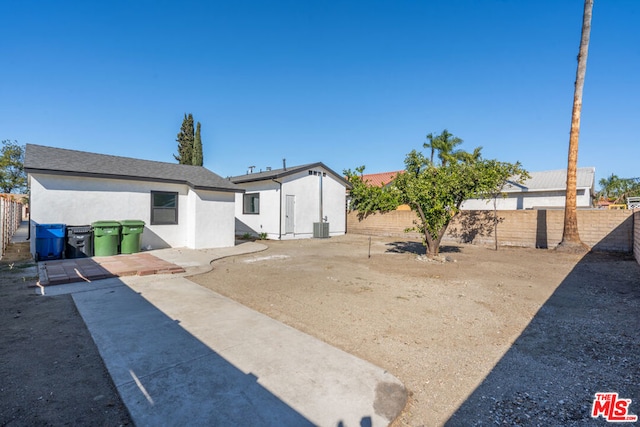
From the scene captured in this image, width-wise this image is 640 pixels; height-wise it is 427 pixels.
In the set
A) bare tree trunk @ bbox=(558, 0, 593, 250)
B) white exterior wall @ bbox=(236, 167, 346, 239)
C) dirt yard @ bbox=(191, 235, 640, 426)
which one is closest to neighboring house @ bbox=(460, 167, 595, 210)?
bare tree trunk @ bbox=(558, 0, 593, 250)

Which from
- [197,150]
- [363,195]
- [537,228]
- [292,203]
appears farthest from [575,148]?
[197,150]

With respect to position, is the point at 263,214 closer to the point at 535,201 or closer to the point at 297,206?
the point at 297,206

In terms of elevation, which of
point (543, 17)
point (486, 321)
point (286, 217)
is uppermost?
point (543, 17)

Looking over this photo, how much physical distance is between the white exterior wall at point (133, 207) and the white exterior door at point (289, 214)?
4243 millimetres

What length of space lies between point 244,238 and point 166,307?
39.7 ft

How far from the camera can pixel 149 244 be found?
11.4 metres

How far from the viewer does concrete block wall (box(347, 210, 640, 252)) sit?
11.5 meters

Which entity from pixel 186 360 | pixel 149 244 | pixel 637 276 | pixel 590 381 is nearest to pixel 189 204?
pixel 149 244

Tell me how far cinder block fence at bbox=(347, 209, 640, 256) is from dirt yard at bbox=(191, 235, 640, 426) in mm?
3087

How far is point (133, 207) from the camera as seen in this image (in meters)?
11.0

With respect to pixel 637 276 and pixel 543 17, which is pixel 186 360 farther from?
pixel 543 17

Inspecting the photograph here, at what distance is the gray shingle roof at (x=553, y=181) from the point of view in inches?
899

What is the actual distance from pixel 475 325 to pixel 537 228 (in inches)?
469

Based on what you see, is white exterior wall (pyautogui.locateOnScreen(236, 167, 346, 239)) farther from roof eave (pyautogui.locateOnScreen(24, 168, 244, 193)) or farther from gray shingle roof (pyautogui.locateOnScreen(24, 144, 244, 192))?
roof eave (pyautogui.locateOnScreen(24, 168, 244, 193))
